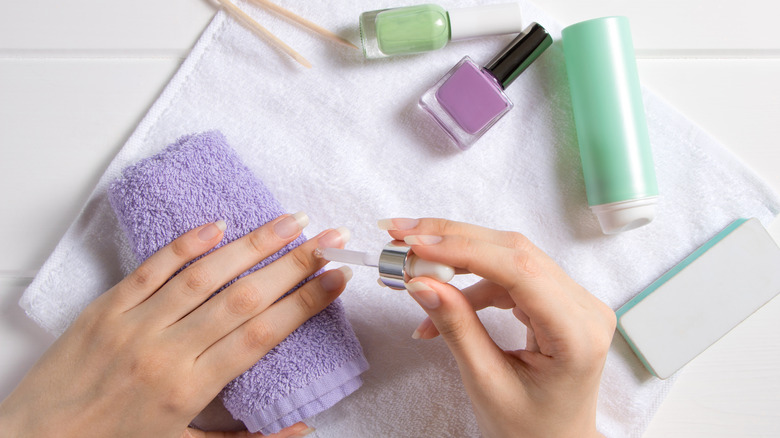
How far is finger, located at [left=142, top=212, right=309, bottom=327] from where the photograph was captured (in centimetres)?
64

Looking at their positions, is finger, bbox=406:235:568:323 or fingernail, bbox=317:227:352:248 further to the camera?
fingernail, bbox=317:227:352:248

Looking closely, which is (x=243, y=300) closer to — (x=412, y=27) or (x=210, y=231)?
(x=210, y=231)

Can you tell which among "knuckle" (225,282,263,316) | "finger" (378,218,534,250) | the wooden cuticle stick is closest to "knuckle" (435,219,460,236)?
"finger" (378,218,534,250)

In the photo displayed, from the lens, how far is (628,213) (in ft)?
2.32

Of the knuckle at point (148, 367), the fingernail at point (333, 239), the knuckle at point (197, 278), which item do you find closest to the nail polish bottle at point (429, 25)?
the fingernail at point (333, 239)

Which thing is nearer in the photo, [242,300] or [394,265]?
[394,265]

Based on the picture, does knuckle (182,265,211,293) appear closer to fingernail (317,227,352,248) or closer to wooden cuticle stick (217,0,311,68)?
fingernail (317,227,352,248)

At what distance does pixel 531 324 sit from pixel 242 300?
0.31 metres

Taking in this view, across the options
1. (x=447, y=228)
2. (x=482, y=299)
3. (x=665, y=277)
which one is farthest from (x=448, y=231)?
(x=665, y=277)

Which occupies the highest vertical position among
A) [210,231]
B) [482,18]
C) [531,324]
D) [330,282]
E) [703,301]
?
[482,18]

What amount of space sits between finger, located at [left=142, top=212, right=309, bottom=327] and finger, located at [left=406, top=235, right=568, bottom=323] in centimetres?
18

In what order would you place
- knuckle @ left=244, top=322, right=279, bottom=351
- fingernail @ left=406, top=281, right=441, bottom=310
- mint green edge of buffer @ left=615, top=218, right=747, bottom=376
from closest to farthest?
fingernail @ left=406, top=281, right=441, bottom=310
knuckle @ left=244, top=322, right=279, bottom=351
mint green edge of buffer @ left=615, top=218, right=747, bottom=376

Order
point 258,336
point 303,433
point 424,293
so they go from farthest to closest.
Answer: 1. point 303,433
2. point 258,336
3. point 424,293

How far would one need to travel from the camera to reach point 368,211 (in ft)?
2.47
